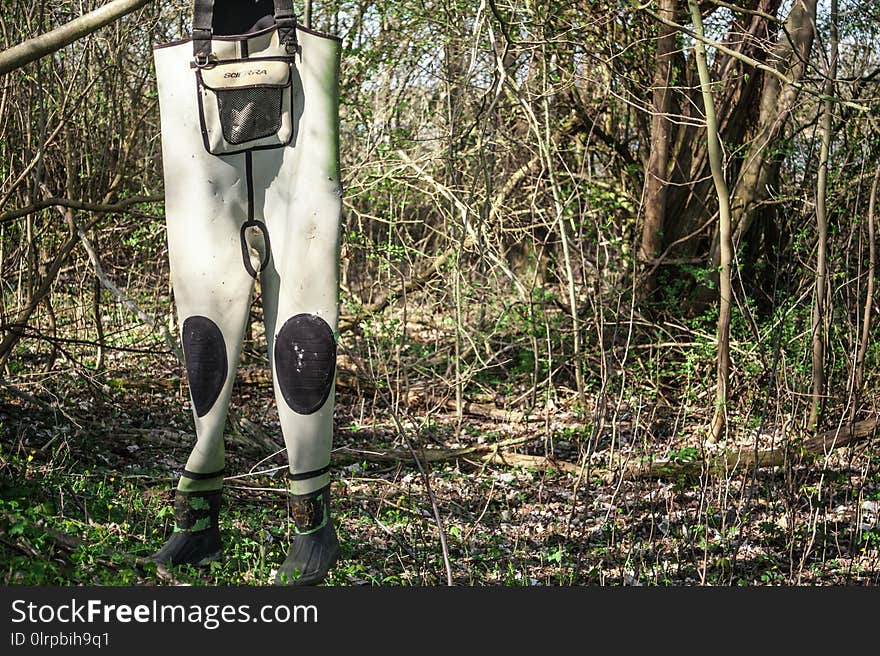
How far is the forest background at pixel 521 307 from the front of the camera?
5016mm

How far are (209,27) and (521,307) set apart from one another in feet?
17.0

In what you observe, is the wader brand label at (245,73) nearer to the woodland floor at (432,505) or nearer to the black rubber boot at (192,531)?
the woodland floor at (432,505)

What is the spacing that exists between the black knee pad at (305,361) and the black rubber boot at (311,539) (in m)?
0.33

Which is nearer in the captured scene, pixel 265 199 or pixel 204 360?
pixel 265 199

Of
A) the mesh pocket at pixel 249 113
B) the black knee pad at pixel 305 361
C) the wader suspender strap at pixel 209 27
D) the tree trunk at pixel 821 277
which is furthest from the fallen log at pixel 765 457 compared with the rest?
the wader suspender strap at pixel 209 27

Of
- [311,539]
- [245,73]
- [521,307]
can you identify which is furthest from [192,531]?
[521,307]

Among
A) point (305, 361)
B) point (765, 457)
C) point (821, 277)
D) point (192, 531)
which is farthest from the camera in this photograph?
point (821, 277)

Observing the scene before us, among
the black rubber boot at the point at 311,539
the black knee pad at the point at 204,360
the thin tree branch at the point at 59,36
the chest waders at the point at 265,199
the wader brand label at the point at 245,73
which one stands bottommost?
the black rubber boot at the point at 311,539

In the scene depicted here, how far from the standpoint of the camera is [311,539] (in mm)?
3502

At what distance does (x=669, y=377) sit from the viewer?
8.74m

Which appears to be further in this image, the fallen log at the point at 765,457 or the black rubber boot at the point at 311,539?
the fallen log at the point at 765,457

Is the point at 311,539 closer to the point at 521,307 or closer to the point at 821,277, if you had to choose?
the point at 821,277

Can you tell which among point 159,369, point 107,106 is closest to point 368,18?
point 107,106

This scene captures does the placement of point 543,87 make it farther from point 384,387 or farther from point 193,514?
point 193,514
